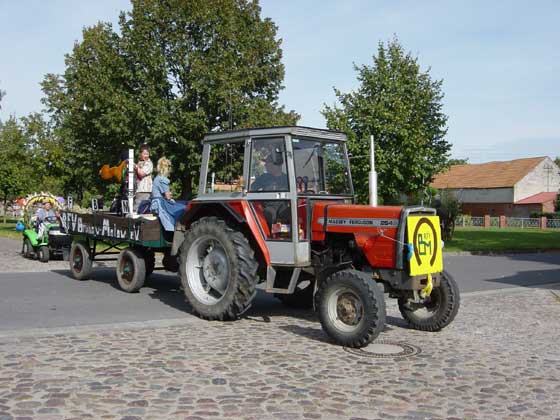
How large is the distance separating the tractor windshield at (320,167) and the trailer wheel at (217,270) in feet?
3.90

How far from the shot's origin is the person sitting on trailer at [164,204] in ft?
35.0

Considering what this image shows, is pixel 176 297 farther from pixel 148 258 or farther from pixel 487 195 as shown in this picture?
pixel 487 195

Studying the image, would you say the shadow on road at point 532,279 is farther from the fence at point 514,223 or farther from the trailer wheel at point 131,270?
the fence at point 514,223

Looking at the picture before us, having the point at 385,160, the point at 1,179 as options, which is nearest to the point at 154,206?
the point at 385,160

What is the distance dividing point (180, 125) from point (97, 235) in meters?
13.7

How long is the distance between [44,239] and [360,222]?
1286 centimetres

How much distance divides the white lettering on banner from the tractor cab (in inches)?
12.8

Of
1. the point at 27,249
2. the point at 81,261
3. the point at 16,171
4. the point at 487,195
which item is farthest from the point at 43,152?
the point at 487,195

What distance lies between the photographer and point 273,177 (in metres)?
8.45

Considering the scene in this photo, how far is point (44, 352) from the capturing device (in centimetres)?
661

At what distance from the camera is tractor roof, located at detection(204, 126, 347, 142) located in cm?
841

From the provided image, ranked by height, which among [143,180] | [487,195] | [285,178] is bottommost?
[285,178]

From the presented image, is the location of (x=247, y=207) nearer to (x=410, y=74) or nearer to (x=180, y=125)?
(x=180, y=125)

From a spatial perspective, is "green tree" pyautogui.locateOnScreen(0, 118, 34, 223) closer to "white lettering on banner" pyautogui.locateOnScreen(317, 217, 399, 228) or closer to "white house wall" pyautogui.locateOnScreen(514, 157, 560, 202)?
"white lettering on banner" pyautogui.locateOnScreen(317, 217, 399, 228)
